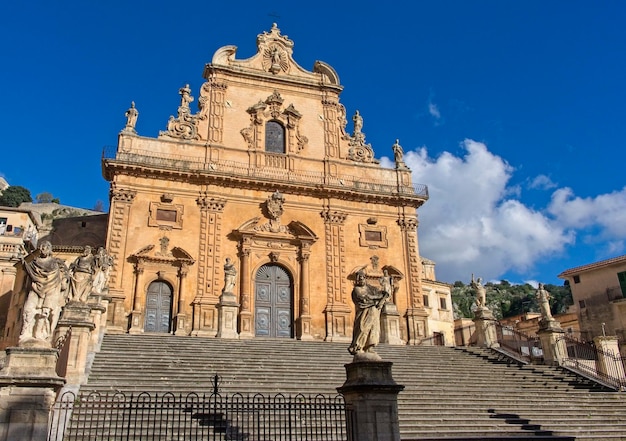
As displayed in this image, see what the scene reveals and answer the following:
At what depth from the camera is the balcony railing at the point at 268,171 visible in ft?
79.3

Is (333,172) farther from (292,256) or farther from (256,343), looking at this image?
A: (256,343)

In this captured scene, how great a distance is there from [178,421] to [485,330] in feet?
50.5

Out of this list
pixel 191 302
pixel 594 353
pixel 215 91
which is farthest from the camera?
pixel 215 91

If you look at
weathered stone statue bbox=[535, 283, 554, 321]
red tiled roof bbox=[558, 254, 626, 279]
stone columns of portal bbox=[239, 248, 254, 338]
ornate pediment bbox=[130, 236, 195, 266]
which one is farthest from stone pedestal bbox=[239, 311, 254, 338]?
red tiled roof bbox=[558, 254, 626, 279]

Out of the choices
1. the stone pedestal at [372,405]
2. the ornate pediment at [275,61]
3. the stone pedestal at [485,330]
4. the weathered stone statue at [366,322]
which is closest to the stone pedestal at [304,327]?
the stone pedestal at [485,330]

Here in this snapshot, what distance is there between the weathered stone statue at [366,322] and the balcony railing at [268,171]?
15488 mm

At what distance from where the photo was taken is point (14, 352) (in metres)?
8.41

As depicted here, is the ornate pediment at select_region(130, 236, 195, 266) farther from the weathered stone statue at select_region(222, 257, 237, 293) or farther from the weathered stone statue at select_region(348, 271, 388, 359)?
the weathered stone statue at select_region(348, 271, 388, 359)

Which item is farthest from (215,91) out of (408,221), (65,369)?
(65,369)

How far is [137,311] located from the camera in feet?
71.5

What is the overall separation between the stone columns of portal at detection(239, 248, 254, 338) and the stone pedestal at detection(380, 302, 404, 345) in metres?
5.43

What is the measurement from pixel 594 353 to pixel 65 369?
18624 mm

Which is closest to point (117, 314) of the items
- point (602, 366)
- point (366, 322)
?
point (366, 322)

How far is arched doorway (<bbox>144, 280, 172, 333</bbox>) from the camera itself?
22.4 m
